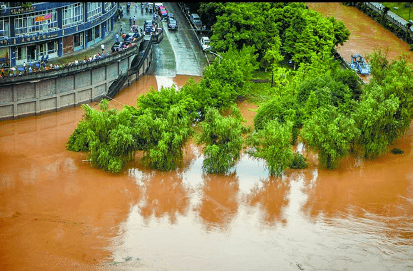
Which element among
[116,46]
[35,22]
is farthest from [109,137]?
[116,46]

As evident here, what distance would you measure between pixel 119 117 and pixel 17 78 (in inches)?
556

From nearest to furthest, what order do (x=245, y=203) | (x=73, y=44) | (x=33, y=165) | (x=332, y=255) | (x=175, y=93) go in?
(x=332, y=255), (x=245, y=203), (x=33, y=165), (x=175, y=93), (x=73, y=44)

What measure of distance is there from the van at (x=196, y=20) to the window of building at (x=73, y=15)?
2334 centimetres

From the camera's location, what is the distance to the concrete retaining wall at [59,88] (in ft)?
270

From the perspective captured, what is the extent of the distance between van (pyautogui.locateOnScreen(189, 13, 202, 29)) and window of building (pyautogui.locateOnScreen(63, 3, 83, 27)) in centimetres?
2334

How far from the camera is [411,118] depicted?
276 feet

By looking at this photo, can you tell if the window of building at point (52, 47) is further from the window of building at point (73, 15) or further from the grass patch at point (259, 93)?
the grass patch at point (259, 93)

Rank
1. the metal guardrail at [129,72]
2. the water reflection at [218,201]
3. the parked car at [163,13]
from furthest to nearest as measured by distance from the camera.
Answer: the parked car at [163,13] → the metal guardrail at [129,72] → the water reflection at [218,201]

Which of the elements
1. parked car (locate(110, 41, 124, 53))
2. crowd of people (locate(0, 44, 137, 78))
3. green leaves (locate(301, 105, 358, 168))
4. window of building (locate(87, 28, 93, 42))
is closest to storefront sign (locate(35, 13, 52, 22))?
crowd of people (locate(0, 44, 137, 78))

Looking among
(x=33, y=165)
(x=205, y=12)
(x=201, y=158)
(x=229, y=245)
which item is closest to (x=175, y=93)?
(x=201, y=158)

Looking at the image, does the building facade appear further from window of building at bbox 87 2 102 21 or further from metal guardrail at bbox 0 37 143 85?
metal guardrail at bbox 0 37 143 85

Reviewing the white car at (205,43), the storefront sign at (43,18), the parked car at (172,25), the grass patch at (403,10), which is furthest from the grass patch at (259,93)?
the grass patch at (403,10)

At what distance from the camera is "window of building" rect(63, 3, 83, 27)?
90787 millimetres

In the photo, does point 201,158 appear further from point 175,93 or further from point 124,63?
point 124,63
